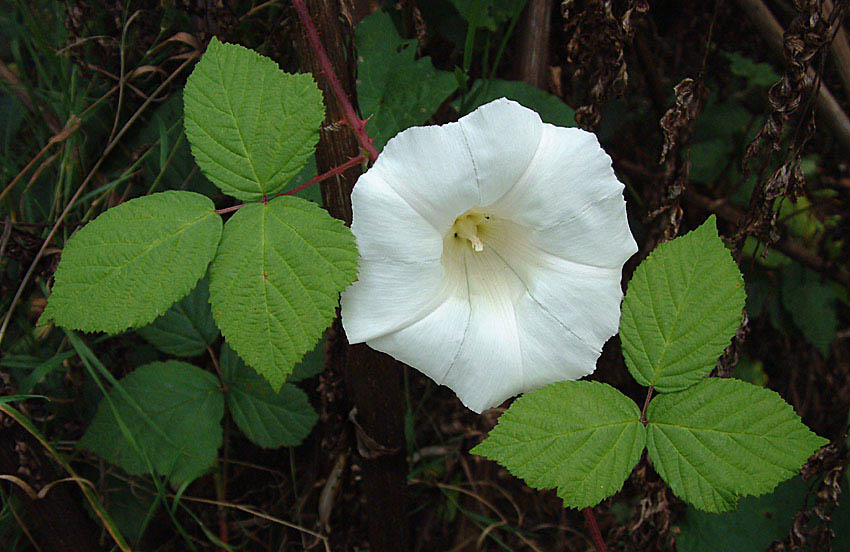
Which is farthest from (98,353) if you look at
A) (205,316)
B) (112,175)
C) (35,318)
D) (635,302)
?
(635,302)

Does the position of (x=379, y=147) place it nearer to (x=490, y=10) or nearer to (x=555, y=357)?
(x=490, y=10)

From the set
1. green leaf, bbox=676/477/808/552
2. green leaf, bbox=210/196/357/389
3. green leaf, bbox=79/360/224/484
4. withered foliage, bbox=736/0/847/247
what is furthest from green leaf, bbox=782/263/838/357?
green leaf, bbox=79/360/224/484

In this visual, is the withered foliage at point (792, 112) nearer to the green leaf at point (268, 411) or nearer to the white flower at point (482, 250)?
the white flower at point (482, 250)

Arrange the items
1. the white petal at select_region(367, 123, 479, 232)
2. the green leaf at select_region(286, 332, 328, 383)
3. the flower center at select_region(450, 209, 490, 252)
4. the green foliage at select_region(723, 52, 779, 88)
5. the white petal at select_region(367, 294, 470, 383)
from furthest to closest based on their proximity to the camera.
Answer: the green foliage at select_region(723, 52, 779, 88) → the green leaf at select_region(286, 332, 328, 383) → the flower center at select_region(450, 209, 490, 252) → the white petal at select_region(367, 294, 470, 383) → the white petal at select_region(367, 123, 479, 232)

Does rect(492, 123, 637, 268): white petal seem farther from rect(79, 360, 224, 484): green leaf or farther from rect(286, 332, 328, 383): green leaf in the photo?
rect(79, 360, 224, 484): green leaf

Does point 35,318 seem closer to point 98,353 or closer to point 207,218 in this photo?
point 98,353
